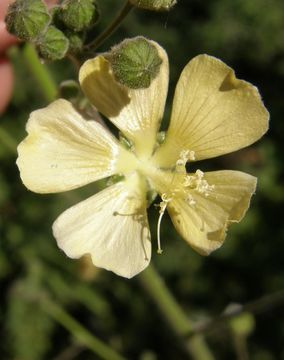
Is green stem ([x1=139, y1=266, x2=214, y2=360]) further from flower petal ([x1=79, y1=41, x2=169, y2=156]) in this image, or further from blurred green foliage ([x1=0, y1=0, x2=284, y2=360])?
blurred green foliage ([x1=0, y1=0, x2=284, y2=360])

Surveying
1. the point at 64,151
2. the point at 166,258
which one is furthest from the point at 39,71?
the point at 166,258

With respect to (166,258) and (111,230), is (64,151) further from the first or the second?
(166,258)

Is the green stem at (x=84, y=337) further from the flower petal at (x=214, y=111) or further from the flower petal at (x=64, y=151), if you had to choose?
the flower petal at (x=214, y=111)

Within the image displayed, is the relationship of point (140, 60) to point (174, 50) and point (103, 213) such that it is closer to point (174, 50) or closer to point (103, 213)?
point (103, 213)

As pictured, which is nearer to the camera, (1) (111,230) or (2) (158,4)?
(2) (158,4)

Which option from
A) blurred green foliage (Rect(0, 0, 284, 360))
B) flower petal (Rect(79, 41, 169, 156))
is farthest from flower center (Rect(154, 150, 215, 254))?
blurred green foliage (Rect(0, 0, 284, 360))

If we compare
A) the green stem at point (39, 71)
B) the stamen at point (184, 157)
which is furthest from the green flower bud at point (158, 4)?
the green stem at point (39, 71)
